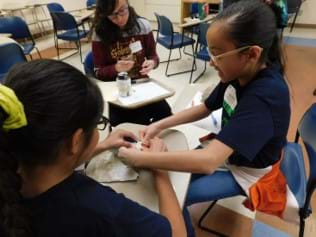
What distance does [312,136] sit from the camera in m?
1.29

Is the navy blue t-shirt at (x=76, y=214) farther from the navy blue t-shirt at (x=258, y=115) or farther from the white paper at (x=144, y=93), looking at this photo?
the white paper at (x=144, y=93)

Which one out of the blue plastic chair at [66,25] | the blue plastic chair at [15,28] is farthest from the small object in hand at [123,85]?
the blue plastic chair at [66,25]

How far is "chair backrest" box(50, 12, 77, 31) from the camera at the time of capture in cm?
436

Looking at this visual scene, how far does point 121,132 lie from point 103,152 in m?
0.10

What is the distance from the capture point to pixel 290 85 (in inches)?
125

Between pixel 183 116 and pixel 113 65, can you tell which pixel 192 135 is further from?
pixel 113 65

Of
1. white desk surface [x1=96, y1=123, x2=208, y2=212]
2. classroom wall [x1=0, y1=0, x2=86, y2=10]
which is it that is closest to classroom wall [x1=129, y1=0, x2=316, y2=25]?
classroom wall [x1=0, y1=0, x2=86, y2=10]

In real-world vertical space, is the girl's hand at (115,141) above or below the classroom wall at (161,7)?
above

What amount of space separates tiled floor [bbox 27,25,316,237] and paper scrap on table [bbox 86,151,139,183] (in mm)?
864

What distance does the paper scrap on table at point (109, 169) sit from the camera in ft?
3.04

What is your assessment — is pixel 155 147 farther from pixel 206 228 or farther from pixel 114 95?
pixel 206 228

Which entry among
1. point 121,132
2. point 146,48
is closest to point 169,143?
point 121,132

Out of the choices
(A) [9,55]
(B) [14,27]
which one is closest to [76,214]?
(A) [9,55]

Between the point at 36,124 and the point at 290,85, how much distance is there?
10.3ft
